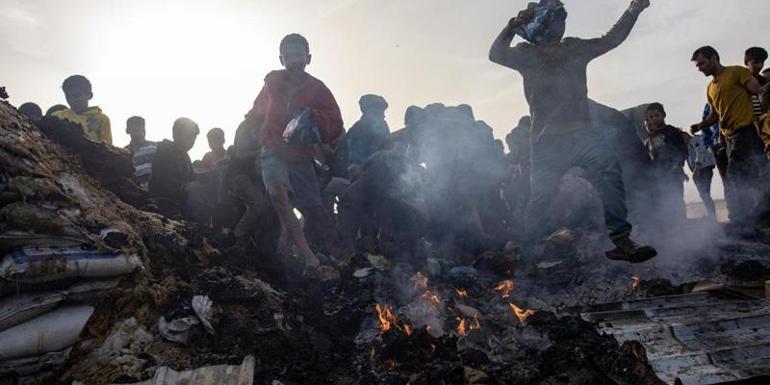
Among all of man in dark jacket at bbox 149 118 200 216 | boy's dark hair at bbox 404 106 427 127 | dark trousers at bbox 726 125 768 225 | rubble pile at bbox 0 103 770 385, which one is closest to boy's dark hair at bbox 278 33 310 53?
man in dark jacket at bbox 149 118 200 216

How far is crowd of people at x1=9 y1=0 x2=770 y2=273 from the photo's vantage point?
4840 mm

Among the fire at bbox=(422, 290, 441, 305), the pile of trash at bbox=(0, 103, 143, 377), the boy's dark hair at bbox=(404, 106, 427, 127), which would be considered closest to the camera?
the pile of trash at bbox=(0, 103, 143, 377)

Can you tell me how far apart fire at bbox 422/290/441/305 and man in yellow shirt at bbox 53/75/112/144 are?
18.4 ft

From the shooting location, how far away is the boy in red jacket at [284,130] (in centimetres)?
523

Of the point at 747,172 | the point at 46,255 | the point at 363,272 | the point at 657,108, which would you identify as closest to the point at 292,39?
the point at 363,272

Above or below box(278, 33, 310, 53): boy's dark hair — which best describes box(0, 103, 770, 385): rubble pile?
below

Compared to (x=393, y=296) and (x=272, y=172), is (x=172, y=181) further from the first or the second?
(x=393, y=296)

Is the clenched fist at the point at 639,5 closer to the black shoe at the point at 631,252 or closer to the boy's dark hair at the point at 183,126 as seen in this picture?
the black shoe at the point at 631,252

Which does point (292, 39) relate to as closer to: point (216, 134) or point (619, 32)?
point (216, 134)

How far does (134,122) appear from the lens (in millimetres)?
7922

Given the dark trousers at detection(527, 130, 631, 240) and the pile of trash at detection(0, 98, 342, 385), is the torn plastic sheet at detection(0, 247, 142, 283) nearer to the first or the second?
the pile of trash at detection(0, 98, 342, 385)

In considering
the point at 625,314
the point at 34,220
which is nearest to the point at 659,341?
the point at 625,314

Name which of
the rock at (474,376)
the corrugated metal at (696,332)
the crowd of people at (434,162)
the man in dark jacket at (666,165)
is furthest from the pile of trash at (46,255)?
the man in dark jacket at (666,165)

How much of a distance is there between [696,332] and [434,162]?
522cm
